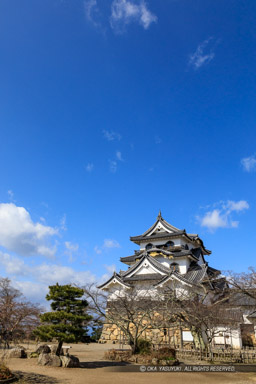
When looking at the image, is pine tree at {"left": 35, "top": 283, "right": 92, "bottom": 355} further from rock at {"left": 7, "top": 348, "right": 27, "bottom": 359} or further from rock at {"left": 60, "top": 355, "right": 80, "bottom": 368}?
rock at {"left": 7, "top": 348, "right": 27, "bottom": 359}

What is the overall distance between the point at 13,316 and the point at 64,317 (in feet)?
31.4

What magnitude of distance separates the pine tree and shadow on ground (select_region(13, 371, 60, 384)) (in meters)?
3.07

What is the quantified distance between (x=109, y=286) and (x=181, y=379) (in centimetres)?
1851

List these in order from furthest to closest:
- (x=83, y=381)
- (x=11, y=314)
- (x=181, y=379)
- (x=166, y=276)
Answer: (x=166, y=276)
(x=11, y=314)
(x=181, y=379)
(x=83, y=381)

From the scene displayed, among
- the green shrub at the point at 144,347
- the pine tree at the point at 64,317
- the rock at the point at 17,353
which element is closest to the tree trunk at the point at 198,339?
the green shrub at the point at 144,347

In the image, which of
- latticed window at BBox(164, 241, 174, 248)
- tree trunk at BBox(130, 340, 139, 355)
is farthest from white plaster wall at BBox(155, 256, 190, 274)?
tree trunk at BBox(130, 340, 139, 355)

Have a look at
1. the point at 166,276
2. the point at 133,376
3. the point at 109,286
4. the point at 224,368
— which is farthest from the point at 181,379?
the point at 109,286

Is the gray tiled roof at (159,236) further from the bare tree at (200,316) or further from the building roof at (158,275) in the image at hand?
the bare tree at (200,316)

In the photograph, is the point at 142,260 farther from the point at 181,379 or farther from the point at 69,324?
the point at 181,379

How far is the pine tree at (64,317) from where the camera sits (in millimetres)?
14076

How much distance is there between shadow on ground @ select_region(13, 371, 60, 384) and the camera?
980 centimetres

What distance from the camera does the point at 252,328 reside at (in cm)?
2470

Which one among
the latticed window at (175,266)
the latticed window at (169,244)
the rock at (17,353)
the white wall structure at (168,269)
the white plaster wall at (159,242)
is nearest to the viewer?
the rock at (17,353)

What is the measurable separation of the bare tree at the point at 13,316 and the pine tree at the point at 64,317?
7227 millimetres
